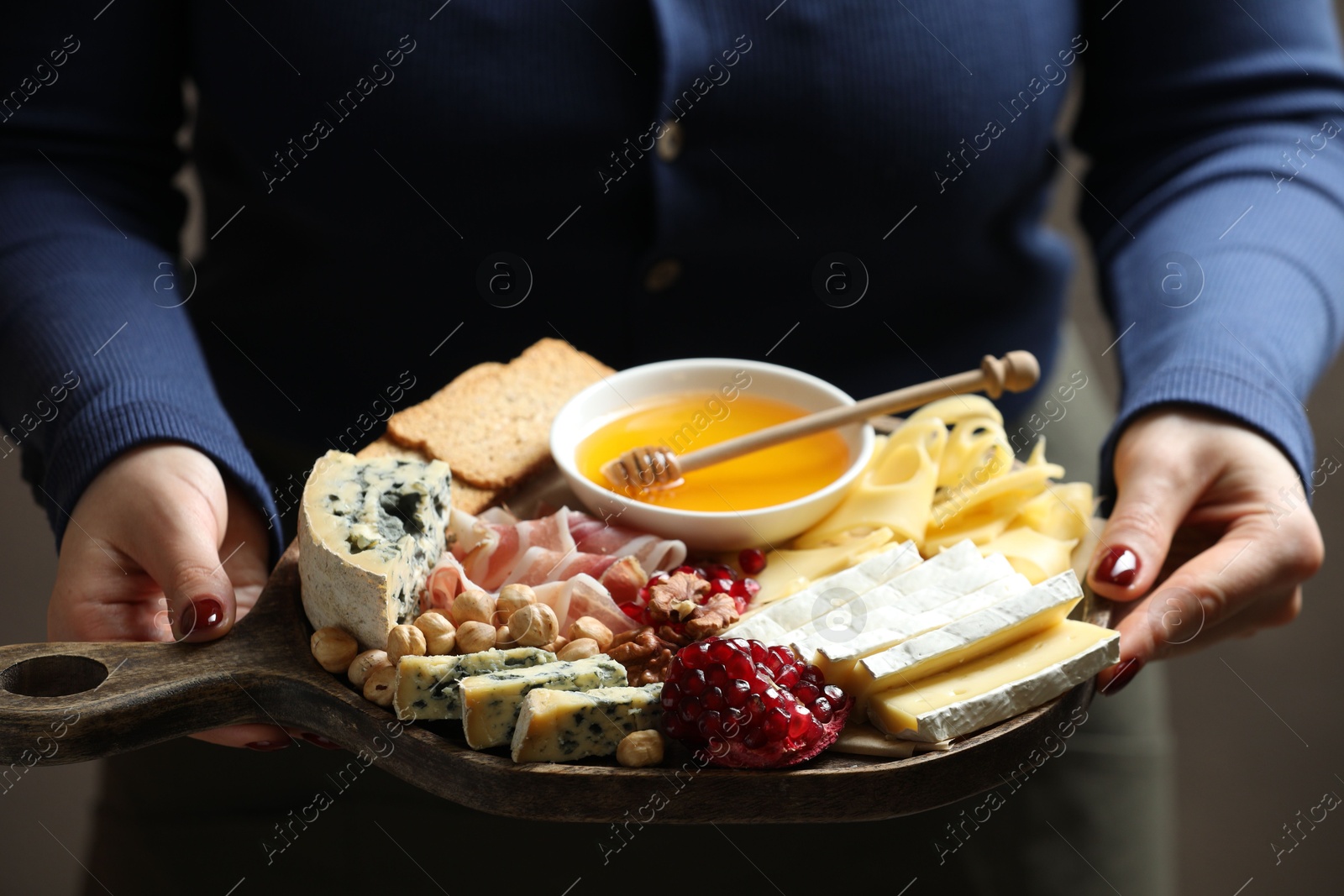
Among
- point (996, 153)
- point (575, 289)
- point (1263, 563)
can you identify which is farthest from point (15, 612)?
point (1263, 563)

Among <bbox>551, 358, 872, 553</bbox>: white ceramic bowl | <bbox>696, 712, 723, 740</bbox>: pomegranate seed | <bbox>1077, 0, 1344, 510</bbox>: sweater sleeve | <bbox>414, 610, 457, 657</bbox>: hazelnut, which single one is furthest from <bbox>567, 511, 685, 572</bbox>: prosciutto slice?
<bbox>1077, 0, 1344, 510</bbox>: sweater sleeve

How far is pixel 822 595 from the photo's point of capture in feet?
4.39

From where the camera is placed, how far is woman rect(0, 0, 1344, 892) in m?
1.60

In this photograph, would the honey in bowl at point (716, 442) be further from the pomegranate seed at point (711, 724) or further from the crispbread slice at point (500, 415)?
the pomegranate seed at point (711, 724)

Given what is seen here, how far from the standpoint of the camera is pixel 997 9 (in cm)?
177

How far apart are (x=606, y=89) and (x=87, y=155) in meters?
0.90

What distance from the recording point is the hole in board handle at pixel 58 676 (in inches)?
48.1

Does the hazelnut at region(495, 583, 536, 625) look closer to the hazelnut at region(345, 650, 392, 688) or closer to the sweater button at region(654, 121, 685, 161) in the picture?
the hazelnut at region(345, 650, 392, 688)

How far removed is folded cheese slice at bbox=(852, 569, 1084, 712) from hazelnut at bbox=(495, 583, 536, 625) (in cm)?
41

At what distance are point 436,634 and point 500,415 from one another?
21.6 inches

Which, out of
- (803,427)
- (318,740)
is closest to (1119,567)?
(803,427)

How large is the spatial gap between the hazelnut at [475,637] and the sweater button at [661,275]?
29.3 inches

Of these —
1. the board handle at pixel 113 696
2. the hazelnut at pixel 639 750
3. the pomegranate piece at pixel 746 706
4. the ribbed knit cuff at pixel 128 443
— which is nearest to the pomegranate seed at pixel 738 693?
the pomegranate piece at pixel 746 706

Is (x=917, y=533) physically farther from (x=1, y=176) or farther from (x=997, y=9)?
(x=1, y=176)
